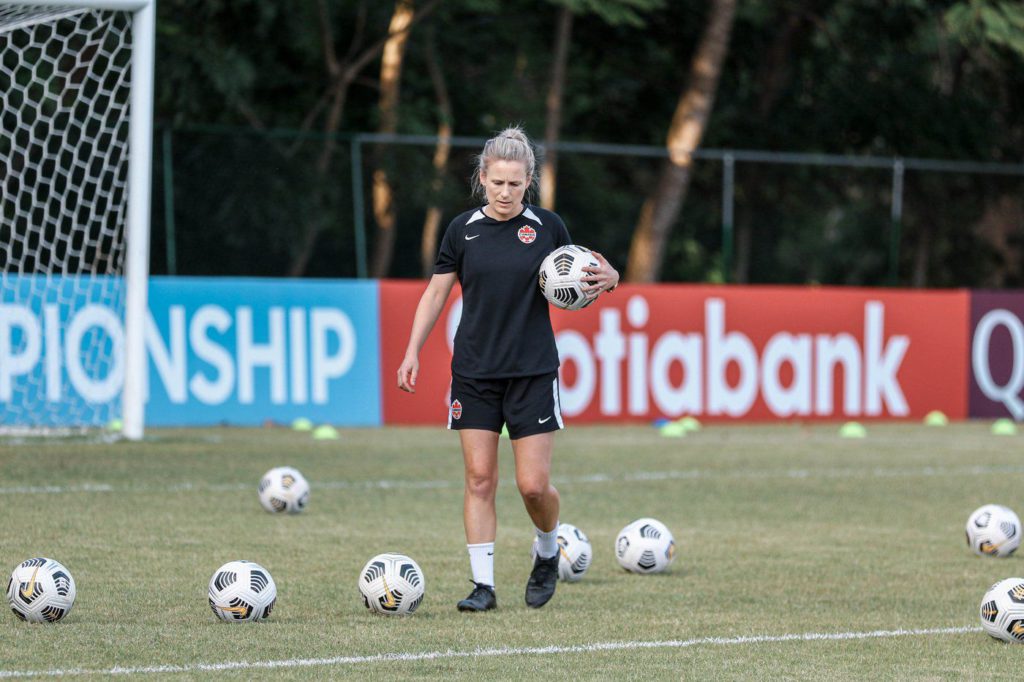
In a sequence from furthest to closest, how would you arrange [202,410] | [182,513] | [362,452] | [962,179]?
[962,179] < [202,410] < [362,452] < [182,513]

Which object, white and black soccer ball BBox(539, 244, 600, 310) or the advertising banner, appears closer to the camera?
white and black soccer ball BBox(539, 244, 600, 310)

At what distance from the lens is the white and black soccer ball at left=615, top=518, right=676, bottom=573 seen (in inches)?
330

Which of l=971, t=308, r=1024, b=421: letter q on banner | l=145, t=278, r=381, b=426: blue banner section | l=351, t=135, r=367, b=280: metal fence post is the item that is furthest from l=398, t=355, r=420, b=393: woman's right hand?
l=971, t=308, r=1024, b=421: letter q on banner

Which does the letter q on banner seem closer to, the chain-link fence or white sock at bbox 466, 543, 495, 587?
the chain-link fence

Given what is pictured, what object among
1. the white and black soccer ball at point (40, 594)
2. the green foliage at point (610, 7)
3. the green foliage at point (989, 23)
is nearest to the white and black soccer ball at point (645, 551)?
the white and black soccer ball at point (40, 594)

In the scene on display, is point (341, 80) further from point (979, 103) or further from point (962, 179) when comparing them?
point (979, 103)

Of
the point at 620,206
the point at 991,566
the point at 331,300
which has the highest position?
the point at 620,206

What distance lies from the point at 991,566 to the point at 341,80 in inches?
646

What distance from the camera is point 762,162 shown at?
2211cm

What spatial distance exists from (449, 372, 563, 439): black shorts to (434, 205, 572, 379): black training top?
61 millimetres

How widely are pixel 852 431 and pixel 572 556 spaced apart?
10.6m

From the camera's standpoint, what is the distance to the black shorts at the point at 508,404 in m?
7.23

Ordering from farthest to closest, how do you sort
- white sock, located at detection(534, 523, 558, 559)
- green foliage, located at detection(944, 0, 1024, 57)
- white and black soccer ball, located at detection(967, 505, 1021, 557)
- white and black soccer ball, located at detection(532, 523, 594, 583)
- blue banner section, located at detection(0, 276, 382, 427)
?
green foliage, located at detection(944, 0, 1024, 57)
blue banner section, located at detection(0, 276, 382, 427)
white and black soccer ball, located at detection(967, 505, 1021, 557)
white and black soccer ball, located at detection(532, 523, 594, 583)
white sock, located at detection(534, 523, 558, 559)

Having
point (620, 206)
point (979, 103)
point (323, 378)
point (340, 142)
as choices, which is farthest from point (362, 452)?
point (979, 103)
